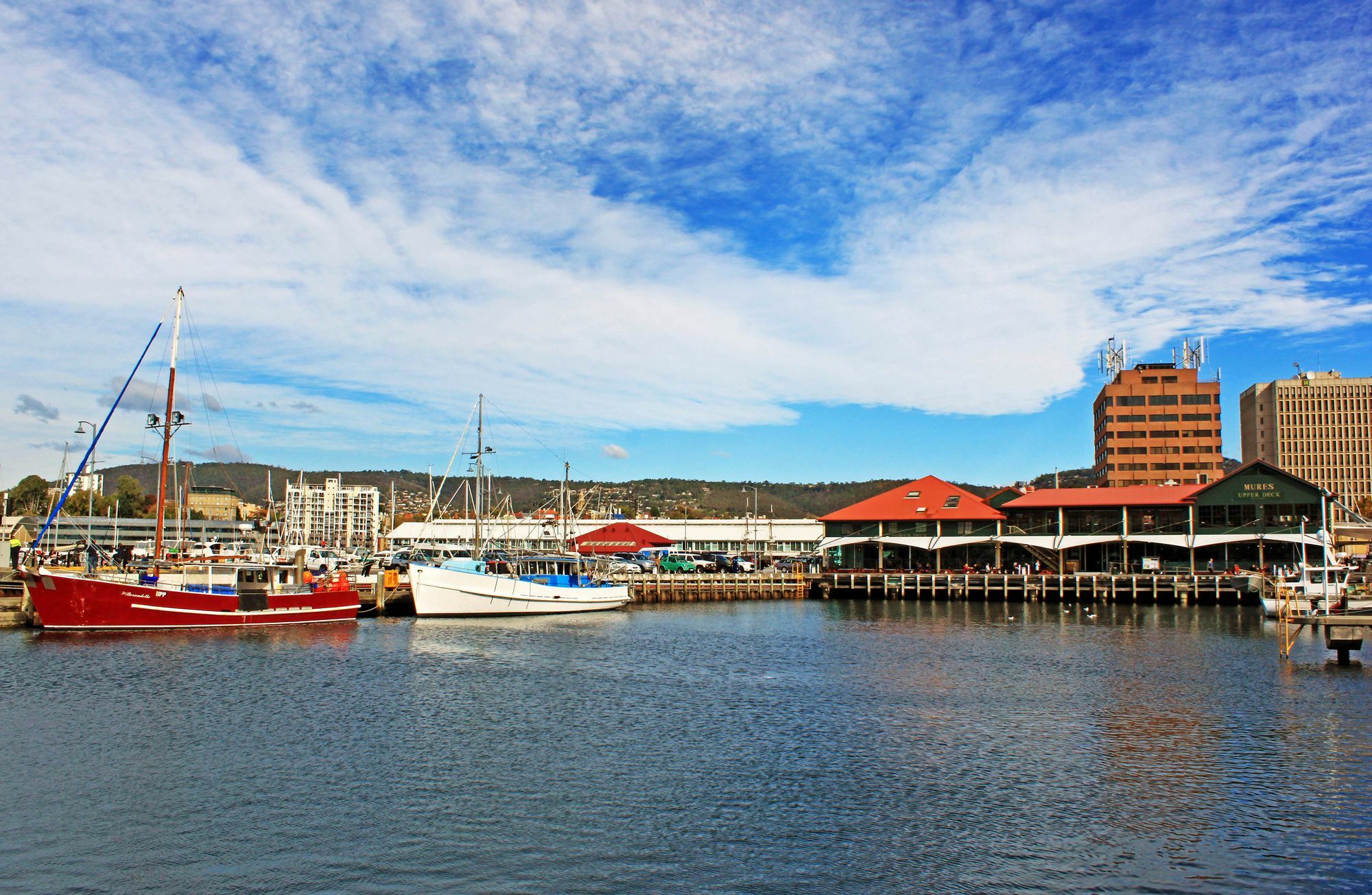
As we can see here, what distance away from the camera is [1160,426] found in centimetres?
14000

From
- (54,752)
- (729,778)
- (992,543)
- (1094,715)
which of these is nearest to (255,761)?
(54,752)

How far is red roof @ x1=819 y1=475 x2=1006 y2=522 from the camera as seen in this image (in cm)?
8175

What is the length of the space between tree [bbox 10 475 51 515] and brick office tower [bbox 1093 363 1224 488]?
156255 millimetres

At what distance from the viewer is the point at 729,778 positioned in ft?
72.8

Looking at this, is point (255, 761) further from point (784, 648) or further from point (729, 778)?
point (784, 648)

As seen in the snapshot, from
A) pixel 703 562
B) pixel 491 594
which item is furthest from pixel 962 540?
pixel 491 594

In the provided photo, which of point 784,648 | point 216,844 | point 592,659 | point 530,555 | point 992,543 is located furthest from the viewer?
point 992,543

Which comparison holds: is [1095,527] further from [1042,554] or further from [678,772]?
[678,772]

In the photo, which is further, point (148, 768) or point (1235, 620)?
point (1235, 620)

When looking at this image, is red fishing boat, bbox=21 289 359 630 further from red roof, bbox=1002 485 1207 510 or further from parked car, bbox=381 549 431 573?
red roof, bbox=1002 485 1207 510

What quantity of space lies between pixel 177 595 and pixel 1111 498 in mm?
67856

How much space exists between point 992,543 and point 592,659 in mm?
49857

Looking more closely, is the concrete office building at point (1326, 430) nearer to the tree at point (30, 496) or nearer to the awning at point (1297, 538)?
the awning at point (1297, 538)

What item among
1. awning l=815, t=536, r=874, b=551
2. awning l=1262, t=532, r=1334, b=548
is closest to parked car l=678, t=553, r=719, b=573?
awning l=815, t=536, r=874, b=551
